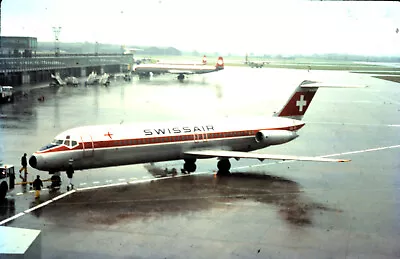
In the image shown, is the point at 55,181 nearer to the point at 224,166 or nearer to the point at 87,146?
the point at 87,146

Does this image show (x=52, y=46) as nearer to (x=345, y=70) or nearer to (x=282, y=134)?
(x=345, y=70)

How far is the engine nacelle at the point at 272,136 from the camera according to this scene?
91.1ft

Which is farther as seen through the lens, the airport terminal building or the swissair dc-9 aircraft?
the airport terminal building

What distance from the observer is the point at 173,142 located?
1000 inches

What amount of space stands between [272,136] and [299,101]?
12.7ft

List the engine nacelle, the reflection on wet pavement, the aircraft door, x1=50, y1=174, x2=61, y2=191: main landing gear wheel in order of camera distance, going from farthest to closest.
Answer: the engine nacelle
x1=50, y1=174, x2=61, y2=191: main landing gear wheel
the aircraft door
the reflection on wet pavement

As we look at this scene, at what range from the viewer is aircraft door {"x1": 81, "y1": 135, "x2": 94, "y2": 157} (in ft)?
75.5

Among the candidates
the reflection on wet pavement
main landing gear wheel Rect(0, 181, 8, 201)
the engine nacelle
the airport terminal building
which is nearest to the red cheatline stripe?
the engine nacelle

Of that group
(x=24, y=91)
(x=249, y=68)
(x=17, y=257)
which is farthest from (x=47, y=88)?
(x=249, y=68)

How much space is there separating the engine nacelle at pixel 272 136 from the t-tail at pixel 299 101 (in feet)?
6.27

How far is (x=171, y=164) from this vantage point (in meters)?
28.4

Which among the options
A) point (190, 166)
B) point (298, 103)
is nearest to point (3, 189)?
point (190, 166)

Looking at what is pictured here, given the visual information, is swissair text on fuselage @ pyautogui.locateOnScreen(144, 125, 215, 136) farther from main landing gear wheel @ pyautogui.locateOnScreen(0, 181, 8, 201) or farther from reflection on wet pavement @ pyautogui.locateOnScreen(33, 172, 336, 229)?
main landing gear wheel @ pyautogui.locateOnScreen(0, 181, 8, 201)

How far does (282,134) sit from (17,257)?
21.0m
